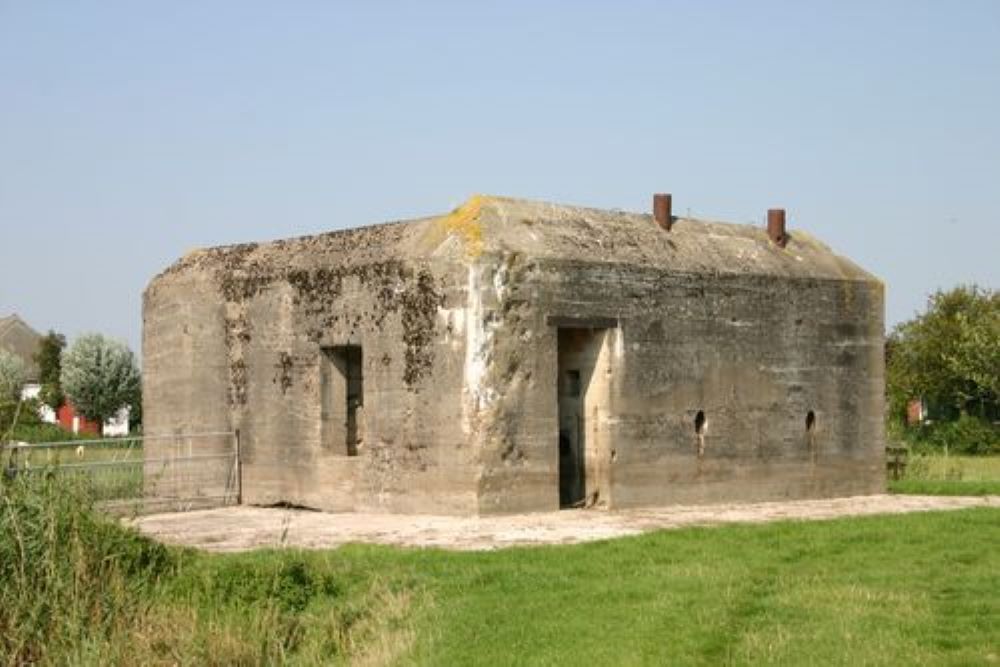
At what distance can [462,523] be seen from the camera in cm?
1487

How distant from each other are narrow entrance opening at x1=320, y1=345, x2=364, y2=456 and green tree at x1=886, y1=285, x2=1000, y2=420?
25.8 meters

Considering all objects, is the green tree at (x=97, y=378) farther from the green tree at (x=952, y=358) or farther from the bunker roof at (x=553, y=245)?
the bunker roof at (x=553, y=245)

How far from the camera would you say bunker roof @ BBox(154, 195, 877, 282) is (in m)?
16.0

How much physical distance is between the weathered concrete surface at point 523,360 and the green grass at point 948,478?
1040mm

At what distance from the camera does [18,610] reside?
33.7ft

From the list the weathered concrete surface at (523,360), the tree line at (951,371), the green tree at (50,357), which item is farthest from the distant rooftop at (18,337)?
the weathered concrete surface at (523,360)

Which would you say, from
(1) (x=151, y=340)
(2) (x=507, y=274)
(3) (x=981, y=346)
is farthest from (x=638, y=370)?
(3) (x=981, y=346)

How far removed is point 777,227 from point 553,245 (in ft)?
15.1

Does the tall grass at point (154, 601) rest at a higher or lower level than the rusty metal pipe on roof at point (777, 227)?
lower

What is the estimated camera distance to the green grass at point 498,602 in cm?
878

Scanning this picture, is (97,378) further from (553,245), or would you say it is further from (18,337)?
(553,245)

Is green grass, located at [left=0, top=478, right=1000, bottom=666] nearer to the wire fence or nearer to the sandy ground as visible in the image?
the sandy ground

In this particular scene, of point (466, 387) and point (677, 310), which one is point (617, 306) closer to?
point (677, 310)

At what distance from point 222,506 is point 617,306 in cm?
565
